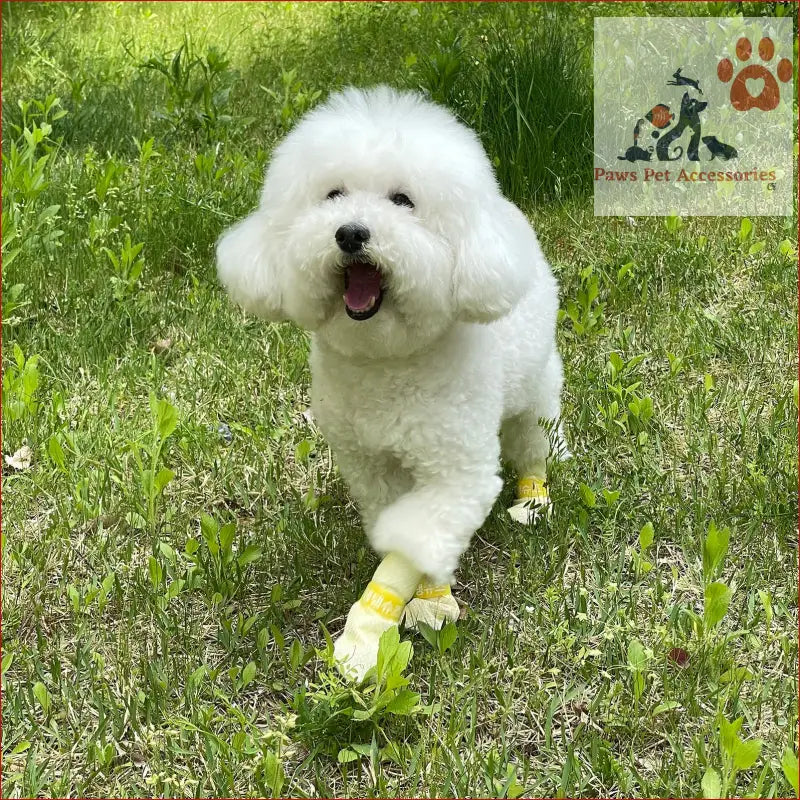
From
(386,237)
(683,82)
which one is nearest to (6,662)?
(386,237)

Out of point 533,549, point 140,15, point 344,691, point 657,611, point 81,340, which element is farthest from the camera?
point 140,15

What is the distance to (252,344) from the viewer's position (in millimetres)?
3426

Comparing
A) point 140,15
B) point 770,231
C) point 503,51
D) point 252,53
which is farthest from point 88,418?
point 140,15

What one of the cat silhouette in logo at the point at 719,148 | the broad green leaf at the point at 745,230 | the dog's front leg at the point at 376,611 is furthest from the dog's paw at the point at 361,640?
the cat silhouette in logo at the point at 719,148

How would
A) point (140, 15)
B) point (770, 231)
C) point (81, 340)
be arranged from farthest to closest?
point (140, 15) → point (770, 231) → point (81, 340)

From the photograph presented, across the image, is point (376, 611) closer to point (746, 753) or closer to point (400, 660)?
point (400, 660)

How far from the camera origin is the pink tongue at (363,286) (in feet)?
6.52

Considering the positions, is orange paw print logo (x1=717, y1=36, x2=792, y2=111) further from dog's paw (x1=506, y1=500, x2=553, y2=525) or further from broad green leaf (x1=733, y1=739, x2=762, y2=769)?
broad green leaf (x1=733, y1=739, x2=762, y2=769)

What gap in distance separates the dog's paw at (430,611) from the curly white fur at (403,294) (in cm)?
11

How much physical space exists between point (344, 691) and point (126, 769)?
49 centimetres

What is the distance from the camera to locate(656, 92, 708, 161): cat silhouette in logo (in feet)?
14.9

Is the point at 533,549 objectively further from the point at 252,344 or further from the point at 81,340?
the point at 81,340

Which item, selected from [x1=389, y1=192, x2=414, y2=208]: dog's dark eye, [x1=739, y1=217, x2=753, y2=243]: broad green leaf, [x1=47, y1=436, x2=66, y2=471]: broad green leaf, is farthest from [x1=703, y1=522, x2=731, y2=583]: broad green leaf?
[x1=739, y1=217, x2=753, y2=243]: broad green leaf

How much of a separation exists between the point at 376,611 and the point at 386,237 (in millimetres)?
822
